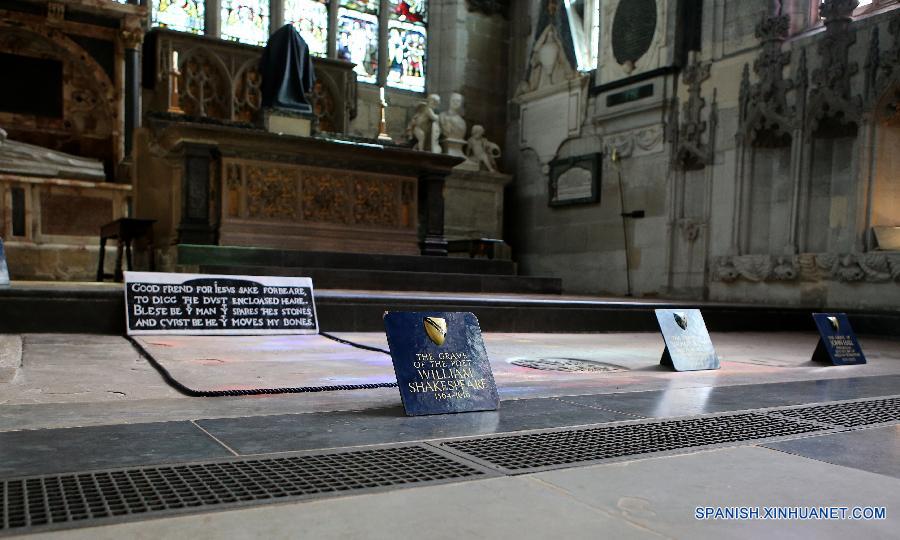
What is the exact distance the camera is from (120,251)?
8.42 m

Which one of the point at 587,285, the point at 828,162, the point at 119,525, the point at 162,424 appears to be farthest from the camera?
the point at 587,285

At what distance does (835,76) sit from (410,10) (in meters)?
9.41

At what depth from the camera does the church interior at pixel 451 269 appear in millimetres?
1612

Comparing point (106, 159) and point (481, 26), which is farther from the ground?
point (481, 26)

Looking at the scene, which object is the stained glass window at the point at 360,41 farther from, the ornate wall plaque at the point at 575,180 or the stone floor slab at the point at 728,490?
the stone floor slab at the point at 728,490

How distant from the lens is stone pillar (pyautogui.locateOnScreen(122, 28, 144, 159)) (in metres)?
12.4

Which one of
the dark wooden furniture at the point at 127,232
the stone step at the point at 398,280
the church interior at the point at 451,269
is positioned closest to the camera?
the church interior at the point at 451,269

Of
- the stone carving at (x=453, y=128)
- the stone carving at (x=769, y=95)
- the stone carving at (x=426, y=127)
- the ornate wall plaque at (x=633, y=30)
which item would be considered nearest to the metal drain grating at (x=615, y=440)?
the stone carving at (x=769, y=95)

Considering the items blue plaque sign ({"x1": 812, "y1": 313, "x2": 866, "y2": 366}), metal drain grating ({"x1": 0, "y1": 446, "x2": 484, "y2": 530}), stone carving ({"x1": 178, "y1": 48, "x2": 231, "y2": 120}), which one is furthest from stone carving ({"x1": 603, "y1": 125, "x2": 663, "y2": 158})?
metal drain grating ({"x1": 0, "y1": 446, "x2": 484, "y2": 530})

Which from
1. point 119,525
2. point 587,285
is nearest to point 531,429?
point 119,525

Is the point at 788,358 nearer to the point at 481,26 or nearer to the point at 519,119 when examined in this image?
the point at 519,119

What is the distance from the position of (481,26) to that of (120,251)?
10.3m

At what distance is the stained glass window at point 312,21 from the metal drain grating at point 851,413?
1373cm

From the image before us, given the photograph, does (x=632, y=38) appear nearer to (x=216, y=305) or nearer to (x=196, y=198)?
(x=196, y=198)
